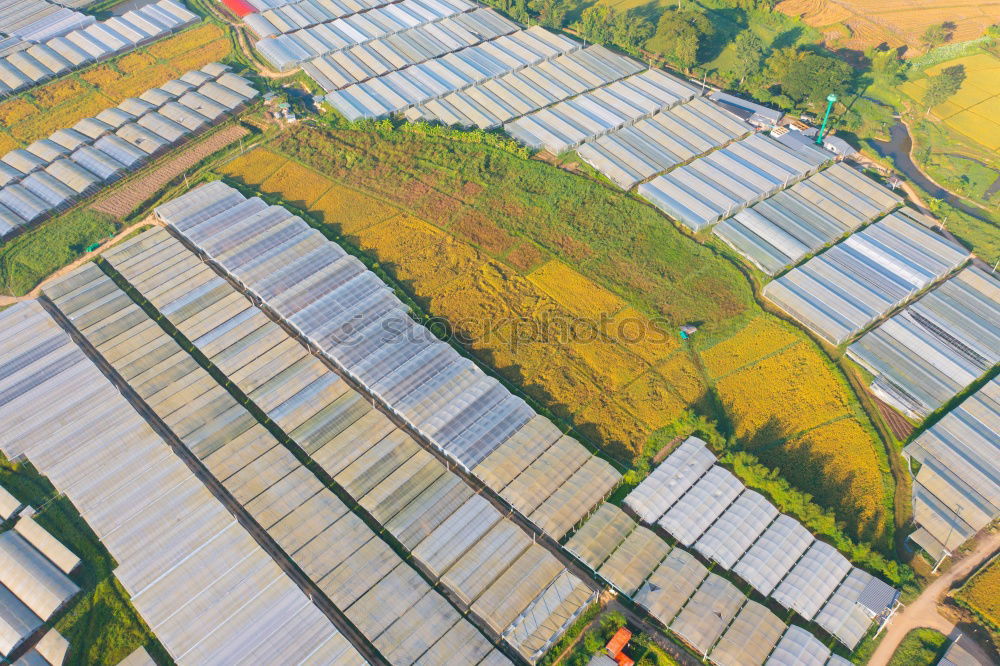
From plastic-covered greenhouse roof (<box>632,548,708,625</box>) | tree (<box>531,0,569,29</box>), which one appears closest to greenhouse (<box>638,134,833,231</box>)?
plastic-covered greenhouse roof (<box>632,548,708,625</box>)

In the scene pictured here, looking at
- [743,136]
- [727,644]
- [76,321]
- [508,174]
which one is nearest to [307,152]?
[508,174]

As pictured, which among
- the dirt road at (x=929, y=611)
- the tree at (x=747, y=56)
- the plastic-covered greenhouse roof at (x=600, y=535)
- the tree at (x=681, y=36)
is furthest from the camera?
the tree at (x=681, y=36)

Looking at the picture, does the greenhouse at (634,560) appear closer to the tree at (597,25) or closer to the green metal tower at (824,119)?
the green metal tower at (824,119)

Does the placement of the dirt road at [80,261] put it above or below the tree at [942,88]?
above

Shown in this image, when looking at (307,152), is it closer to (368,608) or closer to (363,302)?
(363,302)

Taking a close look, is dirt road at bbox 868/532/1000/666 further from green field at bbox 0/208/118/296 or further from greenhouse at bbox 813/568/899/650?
green field at bbox 0/208/118/296

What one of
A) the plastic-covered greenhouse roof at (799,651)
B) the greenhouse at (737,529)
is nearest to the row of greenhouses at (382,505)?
the greenhouse at (737,529)

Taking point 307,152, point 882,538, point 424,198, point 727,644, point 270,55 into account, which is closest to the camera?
point 727,644

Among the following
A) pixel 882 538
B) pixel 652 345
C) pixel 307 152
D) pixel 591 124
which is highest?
pixel 307 152

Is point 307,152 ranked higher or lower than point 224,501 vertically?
higher
